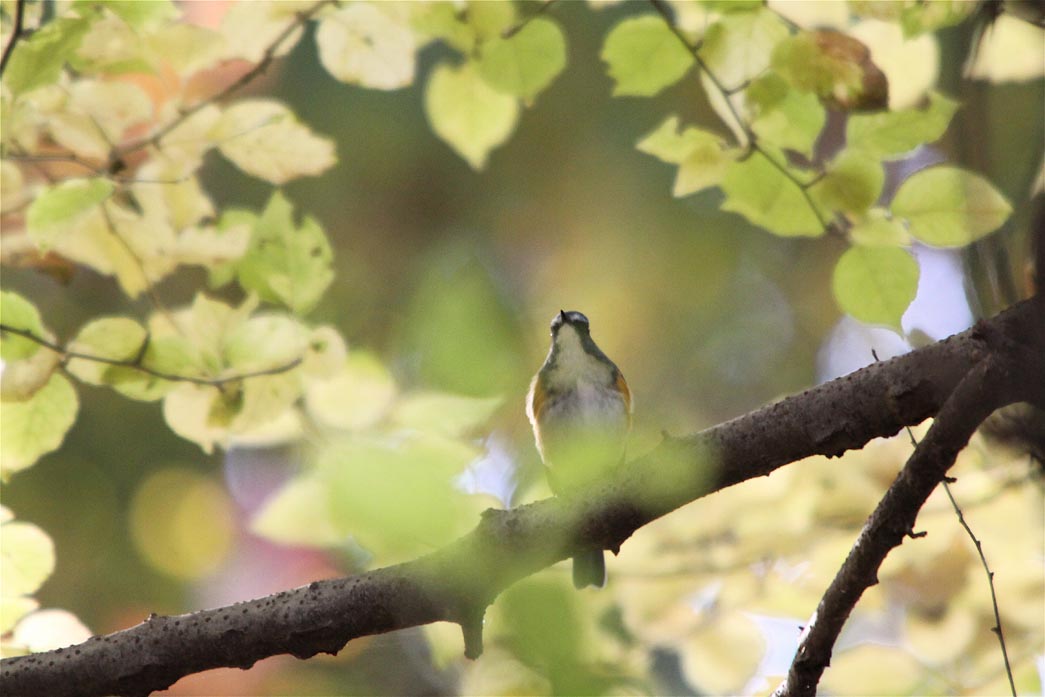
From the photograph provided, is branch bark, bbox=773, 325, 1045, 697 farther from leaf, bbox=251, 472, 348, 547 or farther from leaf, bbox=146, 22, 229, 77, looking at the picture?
leaf, bbox=146, 22, 229, 77

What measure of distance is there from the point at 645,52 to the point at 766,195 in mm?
296

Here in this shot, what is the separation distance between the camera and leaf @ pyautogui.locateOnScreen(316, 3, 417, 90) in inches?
65.5

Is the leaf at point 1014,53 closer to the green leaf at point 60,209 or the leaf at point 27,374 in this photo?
the green leaf at point 60,209

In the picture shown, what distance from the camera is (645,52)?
155 centimetres

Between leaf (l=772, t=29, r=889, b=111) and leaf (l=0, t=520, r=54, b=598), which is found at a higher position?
leaf (l=772, t=29, r=889, b=111)

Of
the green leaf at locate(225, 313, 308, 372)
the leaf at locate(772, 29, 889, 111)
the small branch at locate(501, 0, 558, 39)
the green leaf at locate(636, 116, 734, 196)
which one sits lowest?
the green leaf at locate(225, 313, 308, 372)

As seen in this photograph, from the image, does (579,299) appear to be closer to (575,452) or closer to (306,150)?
(306,150)

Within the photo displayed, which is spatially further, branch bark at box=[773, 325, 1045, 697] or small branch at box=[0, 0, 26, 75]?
small branch at box=[0, 0, 26, 75]

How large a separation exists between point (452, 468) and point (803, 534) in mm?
1614

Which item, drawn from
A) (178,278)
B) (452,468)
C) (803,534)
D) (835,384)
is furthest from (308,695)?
(178,278)

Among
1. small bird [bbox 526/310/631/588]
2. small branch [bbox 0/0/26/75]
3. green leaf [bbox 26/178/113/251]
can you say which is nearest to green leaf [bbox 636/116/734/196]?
green leaf [bbox 26/178/113/251]

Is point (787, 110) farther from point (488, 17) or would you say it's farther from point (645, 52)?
point (488, 17)

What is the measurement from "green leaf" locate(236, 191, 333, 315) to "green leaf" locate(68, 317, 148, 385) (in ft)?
0.65

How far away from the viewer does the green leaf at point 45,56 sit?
1468 mm
